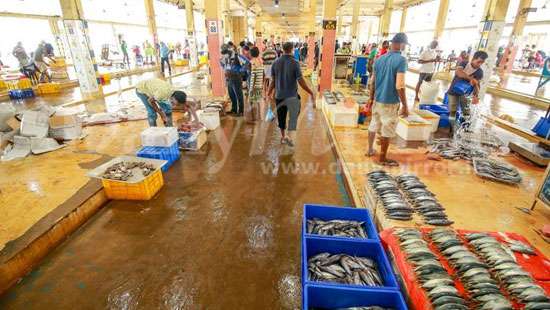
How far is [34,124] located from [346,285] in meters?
6.25

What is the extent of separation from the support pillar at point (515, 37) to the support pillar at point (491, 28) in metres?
6.49

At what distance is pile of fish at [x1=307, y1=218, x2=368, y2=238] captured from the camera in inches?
106

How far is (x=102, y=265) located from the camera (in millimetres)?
2742

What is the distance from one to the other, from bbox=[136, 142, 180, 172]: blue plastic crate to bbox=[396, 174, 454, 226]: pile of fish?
3.69 meters

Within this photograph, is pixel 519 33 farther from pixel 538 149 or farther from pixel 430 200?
pixel 430 200

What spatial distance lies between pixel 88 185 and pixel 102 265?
5.13 feet

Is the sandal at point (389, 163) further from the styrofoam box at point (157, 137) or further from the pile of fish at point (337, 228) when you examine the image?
the styrofoam box at point (157, 137)

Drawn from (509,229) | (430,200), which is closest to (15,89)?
(430,200)

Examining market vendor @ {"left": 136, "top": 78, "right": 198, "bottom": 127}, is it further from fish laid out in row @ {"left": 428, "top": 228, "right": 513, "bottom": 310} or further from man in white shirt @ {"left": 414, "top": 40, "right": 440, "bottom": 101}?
man in white shirt @ {"left": 414, "top": 40, "right": 440, "bottom": 101}

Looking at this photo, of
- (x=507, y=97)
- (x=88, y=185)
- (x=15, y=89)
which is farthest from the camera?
(x=507, y=97)

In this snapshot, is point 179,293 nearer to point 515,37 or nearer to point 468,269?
point 468,269

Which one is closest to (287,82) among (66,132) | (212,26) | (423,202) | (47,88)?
(423,202)

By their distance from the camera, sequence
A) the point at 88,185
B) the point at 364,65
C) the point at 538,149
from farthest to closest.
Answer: the point at 364,65, the point at 538,149, the point at 88,185

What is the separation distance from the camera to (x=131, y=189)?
3.74m
